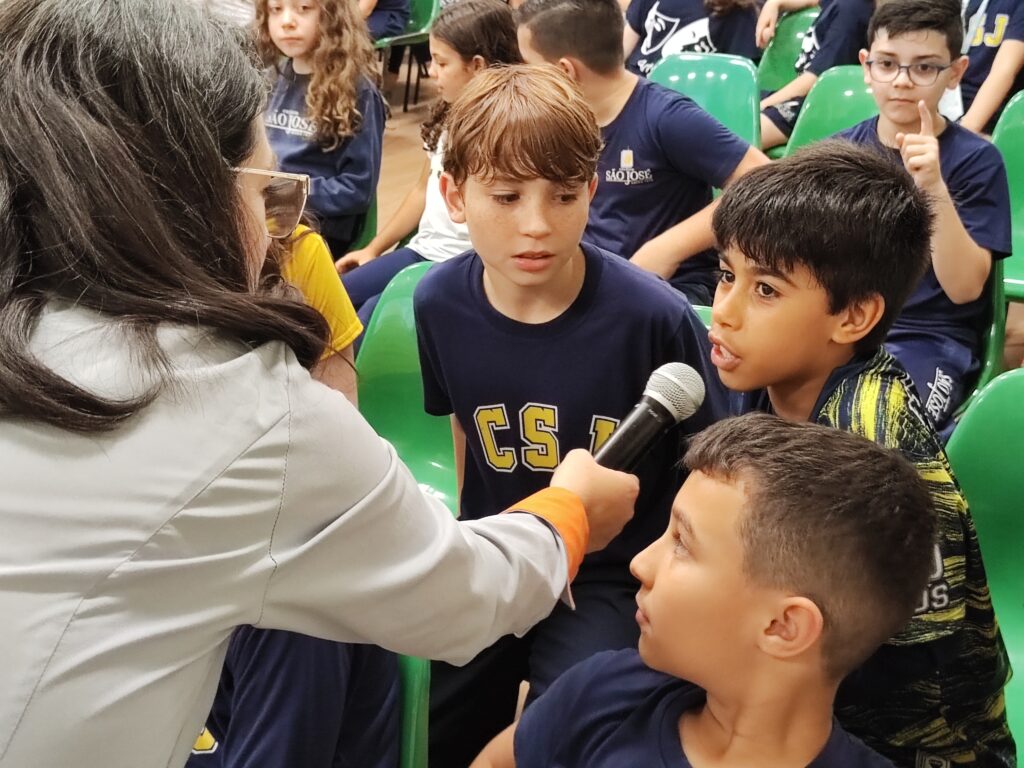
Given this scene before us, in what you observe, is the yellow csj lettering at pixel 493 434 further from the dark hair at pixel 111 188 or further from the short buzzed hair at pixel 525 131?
the dark hair at pixel 111 188

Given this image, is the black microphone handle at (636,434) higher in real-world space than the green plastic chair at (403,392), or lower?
higher

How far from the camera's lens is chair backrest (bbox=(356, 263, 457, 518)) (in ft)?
5.71

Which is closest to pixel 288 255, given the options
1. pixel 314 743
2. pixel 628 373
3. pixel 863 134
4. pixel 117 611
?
pixel 628 373

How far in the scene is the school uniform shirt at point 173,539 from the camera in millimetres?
656

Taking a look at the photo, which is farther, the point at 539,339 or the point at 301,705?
the point at 539,339

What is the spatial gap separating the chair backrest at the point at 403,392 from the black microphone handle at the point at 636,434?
28.1 inches

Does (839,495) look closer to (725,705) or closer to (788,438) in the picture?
(788,438)

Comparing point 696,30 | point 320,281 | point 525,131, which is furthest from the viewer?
point 696,30

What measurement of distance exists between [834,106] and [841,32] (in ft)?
2.76

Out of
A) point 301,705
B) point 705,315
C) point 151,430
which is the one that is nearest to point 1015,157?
point 705,315

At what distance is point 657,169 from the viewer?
224 centimetres

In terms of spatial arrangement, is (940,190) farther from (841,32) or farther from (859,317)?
(841,32)

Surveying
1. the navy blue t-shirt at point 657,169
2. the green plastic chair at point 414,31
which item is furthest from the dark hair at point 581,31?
the green plastic chair at point 414,31

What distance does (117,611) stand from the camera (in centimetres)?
68
